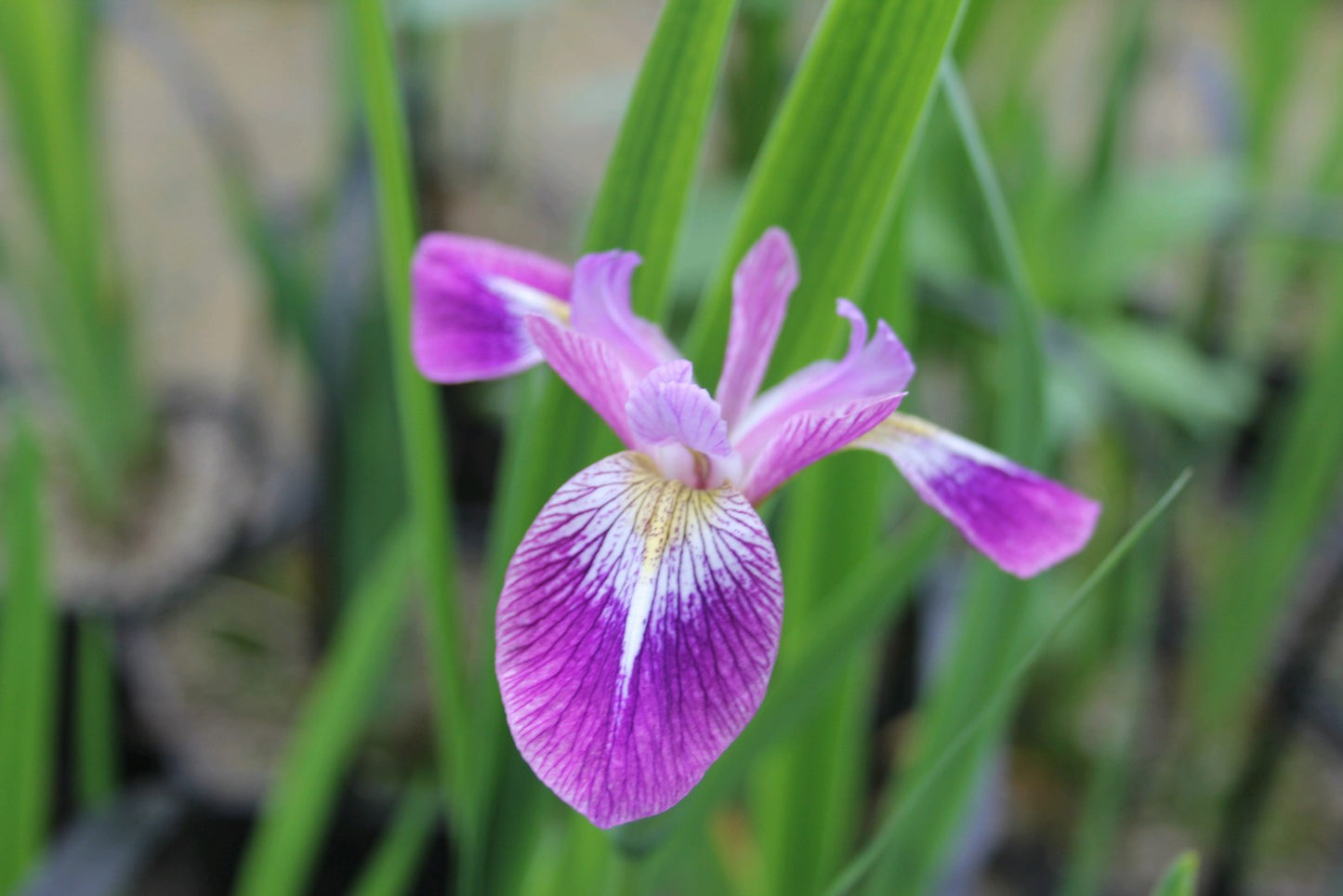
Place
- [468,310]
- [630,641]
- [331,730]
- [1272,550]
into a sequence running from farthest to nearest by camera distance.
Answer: [1272,550], [331,730], [468,310], [630,641]

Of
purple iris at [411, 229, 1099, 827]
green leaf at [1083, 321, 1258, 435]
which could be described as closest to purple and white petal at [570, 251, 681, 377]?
purple iris at [411, 229, 1099, 827]

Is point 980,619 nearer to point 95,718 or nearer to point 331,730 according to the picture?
point 331,730

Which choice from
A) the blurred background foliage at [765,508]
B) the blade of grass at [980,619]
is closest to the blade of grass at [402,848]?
the blurred background foliage at [765,508]

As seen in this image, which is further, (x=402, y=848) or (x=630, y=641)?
(x=402, y=848)

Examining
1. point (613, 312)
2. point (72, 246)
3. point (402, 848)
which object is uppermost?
point (613, 312)

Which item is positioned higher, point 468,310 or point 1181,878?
point 468,310

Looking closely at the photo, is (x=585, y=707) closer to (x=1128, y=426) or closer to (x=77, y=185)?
(x=1128, y=426)

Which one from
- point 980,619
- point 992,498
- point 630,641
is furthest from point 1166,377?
point 630,641

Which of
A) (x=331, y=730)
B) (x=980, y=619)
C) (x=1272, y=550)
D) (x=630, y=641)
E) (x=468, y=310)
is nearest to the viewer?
(x=630, y=641)

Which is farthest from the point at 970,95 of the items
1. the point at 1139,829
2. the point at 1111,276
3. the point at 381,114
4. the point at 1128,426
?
the point at 381,114
